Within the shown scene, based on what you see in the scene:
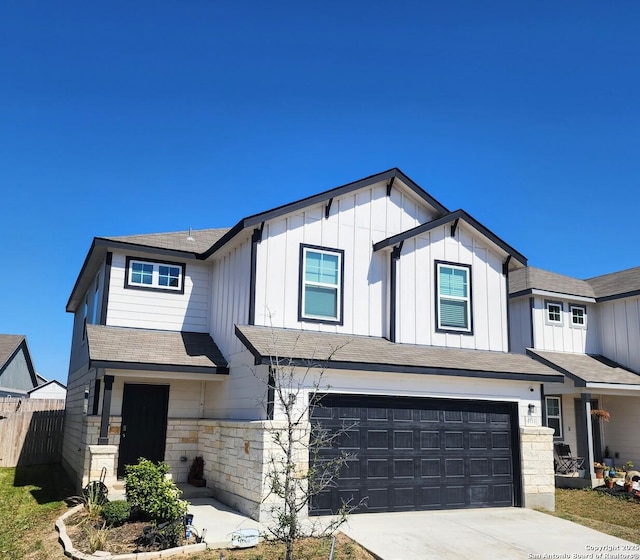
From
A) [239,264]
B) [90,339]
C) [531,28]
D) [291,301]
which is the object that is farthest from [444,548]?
[531,28]

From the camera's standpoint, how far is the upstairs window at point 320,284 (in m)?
13.3

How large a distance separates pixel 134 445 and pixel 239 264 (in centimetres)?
498

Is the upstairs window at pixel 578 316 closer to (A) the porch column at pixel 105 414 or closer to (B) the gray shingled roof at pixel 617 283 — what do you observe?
(B) the gray shingled roof at pixel 617 283

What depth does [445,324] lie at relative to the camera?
14.4 m

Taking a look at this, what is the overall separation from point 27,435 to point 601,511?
1786cm

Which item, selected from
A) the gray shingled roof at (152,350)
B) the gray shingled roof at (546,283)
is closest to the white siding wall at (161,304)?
the gray shingled roof at (152,350)

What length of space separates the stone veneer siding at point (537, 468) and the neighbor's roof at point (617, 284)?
8.94 m

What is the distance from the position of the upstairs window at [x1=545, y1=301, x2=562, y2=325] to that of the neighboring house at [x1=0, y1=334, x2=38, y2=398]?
1135 inches

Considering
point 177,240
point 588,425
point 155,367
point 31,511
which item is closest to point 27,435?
point 31,511

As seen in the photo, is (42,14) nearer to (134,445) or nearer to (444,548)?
(134,445)

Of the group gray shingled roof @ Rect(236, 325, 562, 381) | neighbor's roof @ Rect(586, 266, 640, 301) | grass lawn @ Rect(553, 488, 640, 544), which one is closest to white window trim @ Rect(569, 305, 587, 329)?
neighbor's roof @ Rect(586, 266, 640, 301)

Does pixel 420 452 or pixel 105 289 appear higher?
pixel 105 289

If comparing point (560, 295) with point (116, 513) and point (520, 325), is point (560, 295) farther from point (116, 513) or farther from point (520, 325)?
point (116, 513)

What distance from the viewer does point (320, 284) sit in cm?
1346
